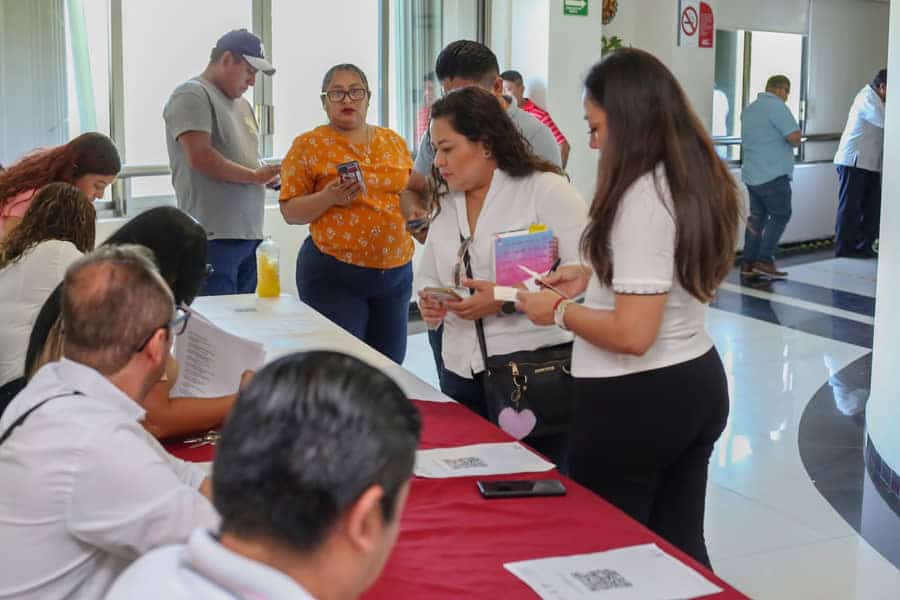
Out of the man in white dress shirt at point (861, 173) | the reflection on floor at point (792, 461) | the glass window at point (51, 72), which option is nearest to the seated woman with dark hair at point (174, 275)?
the reflection on floor at point (792, 461)

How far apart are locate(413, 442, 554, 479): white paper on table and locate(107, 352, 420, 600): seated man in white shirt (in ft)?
3.84

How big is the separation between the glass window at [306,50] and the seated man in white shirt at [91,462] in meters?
5.02

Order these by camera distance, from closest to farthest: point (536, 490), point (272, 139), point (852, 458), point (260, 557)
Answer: point (260, 557) → point (536, 490) → point (852, 458) → point (272, 139)

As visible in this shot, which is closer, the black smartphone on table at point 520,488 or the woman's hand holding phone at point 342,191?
the black smartphone on table at point 520,488

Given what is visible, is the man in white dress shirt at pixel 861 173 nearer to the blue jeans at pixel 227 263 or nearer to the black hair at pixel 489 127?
the blue jeans at pixel 227 263

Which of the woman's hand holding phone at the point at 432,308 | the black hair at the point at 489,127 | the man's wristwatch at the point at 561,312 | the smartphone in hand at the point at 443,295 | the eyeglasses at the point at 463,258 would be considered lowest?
the woman's hand holding phone at the point at 432,308

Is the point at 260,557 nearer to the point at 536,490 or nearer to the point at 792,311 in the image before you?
the point at 536,490

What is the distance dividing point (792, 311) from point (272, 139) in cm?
345

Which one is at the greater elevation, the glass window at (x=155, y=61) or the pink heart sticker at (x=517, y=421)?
the glass window at (x=155, y=61)

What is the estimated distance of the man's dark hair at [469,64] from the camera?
374 centimetres

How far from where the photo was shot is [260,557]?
38.3 inches

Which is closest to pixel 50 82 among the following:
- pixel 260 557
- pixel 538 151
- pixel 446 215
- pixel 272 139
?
pixel 272 139

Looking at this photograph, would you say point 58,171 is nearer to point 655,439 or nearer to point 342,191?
point 342,191

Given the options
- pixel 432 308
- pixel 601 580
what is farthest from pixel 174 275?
pixel 601 580
